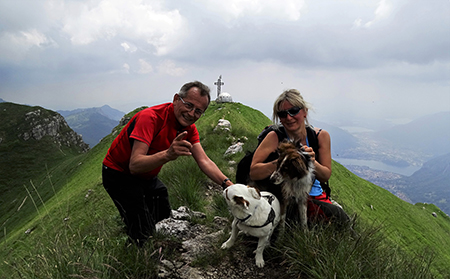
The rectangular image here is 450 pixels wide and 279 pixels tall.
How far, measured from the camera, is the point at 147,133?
3529 mm

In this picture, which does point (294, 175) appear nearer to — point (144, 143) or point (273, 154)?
point (273, 154)

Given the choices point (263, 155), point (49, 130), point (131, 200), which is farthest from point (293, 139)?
point (49, 130)

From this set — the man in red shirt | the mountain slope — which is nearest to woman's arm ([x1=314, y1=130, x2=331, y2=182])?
the man in red shirt

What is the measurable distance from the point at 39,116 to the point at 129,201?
446 ft

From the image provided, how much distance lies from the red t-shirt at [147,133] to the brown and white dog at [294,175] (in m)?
1.72

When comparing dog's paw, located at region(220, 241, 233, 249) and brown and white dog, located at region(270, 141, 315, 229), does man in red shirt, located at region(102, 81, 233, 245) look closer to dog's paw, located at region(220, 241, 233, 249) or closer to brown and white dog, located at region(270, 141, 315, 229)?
dog's paw, located at region(220, 241, 233, 249)

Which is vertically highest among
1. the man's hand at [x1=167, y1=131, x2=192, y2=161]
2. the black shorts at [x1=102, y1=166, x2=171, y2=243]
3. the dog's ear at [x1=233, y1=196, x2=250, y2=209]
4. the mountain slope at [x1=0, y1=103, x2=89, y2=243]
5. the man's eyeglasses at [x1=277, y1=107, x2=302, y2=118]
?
the man's eyeglasses at [x1=277, y1=107, x2=302, y2=118]

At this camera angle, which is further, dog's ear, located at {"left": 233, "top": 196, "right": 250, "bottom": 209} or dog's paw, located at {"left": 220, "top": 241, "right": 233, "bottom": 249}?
dog's paw, located at {"left": 220, "top": 241, "right": 233, "bottom": 249}

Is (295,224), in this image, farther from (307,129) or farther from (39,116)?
(39,116)

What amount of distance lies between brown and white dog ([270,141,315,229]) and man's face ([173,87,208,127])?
1.40m

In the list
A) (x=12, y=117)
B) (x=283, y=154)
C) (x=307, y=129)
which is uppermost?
(x=307, y=129)

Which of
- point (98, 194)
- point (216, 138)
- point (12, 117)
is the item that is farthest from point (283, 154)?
point (12, 117)

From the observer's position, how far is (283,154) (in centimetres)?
333

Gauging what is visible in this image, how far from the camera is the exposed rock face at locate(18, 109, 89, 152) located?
102 m
